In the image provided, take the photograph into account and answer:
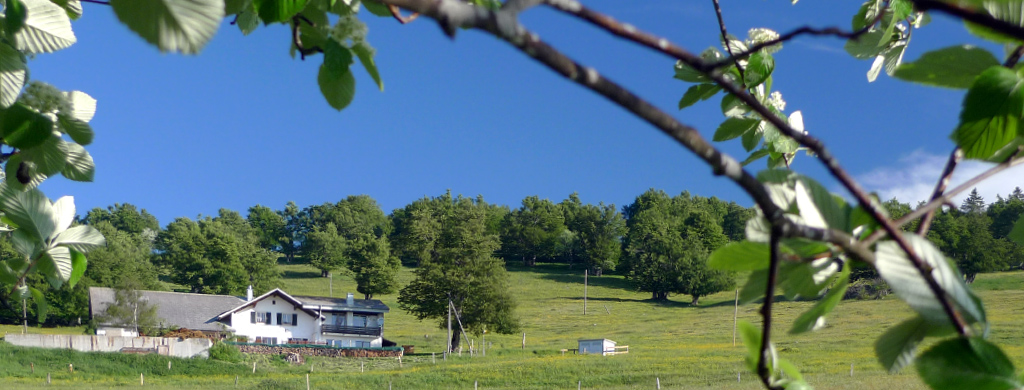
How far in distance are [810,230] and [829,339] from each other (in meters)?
39.5

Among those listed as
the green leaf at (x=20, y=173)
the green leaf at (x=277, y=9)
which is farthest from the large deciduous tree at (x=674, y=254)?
the green leaf at (x=277, y=9)

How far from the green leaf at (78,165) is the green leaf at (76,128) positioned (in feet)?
0.07

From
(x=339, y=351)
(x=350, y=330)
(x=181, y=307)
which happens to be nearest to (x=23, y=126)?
(x=339, y=351)

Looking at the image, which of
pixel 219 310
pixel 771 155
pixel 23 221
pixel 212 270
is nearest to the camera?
pixel 771 155

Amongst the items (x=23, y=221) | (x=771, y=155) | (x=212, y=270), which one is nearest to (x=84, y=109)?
(x=23, y=221)

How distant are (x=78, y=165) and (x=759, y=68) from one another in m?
1.37

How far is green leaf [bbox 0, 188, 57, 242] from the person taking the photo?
1.50m

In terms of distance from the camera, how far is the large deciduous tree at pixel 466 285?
133 ft

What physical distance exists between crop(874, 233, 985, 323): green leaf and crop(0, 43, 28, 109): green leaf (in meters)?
1.25

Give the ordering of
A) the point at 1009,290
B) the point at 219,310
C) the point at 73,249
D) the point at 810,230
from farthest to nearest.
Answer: the point at 1009,290 < the point at 219,310 < the point at 73,249 < the point at 810,230

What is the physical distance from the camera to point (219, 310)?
4581 cm

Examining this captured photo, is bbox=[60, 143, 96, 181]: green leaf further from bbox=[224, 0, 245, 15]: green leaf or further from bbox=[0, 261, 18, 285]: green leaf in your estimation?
bbox=[0, 261, 18, 285]: green leaf

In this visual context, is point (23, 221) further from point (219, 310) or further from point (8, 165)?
point (219, 310)

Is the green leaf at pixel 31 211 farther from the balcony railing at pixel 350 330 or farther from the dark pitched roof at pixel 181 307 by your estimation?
the dark pitched roof at pixel 181 307
